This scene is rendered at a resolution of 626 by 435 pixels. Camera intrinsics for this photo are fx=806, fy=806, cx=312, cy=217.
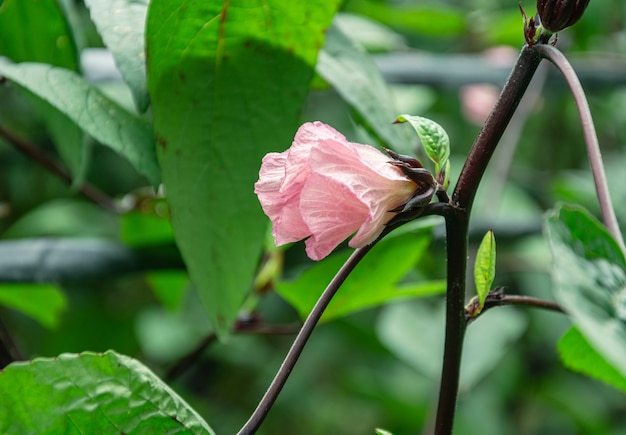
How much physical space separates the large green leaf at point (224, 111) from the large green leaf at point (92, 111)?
0.01 m

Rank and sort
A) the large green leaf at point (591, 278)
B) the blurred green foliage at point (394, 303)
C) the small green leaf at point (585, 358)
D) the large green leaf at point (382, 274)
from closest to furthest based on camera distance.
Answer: the large green leaf at point (591, 278) → the small green leaf at point (585, 358) → the large green leaf at point (382, 274) → the blurred green foliage at point (394, 303)

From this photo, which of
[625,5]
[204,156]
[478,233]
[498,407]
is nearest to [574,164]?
[625,5]

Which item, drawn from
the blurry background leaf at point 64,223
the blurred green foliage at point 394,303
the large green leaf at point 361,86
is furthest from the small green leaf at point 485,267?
the blurry background leaf at point 64,223

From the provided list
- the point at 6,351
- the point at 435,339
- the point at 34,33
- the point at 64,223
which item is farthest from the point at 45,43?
the point at 64,223

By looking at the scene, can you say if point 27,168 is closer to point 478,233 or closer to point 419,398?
point 419,398

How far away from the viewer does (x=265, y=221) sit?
37 cm

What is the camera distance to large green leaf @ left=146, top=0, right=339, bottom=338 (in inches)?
12.9

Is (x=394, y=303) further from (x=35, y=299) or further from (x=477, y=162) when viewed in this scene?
(x=477, y=162)

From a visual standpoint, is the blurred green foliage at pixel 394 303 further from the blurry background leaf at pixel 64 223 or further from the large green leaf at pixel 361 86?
the large green leaf at pixel 361 86

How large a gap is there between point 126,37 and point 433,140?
153 mm

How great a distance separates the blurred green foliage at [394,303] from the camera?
0.75 m

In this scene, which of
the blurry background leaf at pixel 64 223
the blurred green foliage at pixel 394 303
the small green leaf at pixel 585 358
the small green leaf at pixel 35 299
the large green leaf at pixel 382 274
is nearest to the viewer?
the small green leaf at pixel 585 358

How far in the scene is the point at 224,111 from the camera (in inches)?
13.9

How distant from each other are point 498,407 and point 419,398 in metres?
0.12
